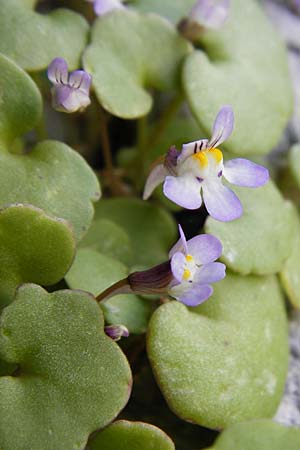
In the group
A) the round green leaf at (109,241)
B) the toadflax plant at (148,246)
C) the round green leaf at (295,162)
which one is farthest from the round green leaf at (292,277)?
the round green leaf at (109,241)

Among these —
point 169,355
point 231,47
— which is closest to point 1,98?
point 169,355

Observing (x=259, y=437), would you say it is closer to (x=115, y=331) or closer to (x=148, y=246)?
(x=115, y=331)

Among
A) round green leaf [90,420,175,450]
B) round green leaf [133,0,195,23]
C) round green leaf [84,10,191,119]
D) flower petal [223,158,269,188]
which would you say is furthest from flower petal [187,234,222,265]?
round green leaf [133,0,195,23]

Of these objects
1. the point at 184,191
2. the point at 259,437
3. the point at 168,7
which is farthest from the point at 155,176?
the point at 168,7

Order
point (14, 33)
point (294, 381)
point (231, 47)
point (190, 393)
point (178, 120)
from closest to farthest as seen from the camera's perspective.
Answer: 1. point (190, 393)
2. point (14, 33)
3. point (294, 381)
4. point (231, 47)
5. point (178, 120)

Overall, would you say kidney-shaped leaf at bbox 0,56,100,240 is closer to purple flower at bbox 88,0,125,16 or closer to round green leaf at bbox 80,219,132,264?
round green leaf at bbox 80,219,132,264

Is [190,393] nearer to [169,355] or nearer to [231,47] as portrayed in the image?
[169,355]
